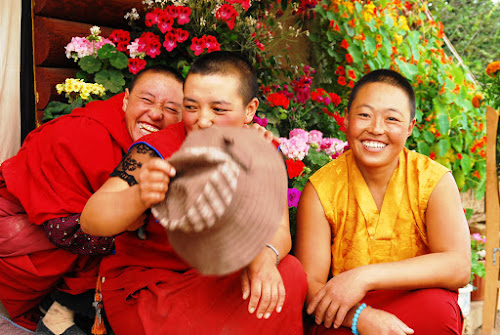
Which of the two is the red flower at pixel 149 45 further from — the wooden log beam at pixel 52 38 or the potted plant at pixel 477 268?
the potted plant at pixel 477 268

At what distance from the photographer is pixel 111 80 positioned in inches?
134

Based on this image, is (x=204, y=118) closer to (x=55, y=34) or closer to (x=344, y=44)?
(x=55, y=34)

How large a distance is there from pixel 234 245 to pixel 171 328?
1.88ft

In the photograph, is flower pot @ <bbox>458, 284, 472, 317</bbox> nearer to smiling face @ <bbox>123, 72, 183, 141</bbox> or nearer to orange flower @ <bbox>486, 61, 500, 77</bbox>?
orange flower @ <bbox>486, 61, 500, 77</bbox>

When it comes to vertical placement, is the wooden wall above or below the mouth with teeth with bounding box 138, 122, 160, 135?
above

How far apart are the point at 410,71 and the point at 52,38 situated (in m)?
3.40

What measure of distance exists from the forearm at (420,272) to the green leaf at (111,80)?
7.09 ft

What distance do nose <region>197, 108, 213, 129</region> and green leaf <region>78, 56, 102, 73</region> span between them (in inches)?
66.4

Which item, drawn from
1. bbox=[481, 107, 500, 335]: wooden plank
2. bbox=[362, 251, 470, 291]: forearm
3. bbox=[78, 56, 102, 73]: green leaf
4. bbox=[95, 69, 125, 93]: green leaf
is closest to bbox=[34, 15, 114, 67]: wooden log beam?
bbox=[78, 56, 102, 73]: green leaf

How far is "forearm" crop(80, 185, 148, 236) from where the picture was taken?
1.50 meters

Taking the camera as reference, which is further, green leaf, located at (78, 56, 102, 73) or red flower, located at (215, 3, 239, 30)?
red flower, located at (215, 3, 239, 30)

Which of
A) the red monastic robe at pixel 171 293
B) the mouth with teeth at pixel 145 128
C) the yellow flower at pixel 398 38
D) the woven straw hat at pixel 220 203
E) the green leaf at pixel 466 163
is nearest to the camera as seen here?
the woven straw hat at pixel 220 203

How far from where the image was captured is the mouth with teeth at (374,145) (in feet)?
7.71

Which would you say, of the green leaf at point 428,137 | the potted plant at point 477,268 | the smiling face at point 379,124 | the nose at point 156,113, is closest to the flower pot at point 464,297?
the potted plant at point 477,268
